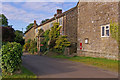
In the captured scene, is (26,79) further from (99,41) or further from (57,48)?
(57,48)

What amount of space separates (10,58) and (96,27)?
1342 cm

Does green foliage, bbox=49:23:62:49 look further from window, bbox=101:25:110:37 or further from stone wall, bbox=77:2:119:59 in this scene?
window, bbox=101:25:110:37

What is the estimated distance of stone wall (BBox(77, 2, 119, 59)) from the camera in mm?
16816

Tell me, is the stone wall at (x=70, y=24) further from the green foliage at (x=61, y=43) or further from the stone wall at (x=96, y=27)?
the stone wall at (x=96, y=27)

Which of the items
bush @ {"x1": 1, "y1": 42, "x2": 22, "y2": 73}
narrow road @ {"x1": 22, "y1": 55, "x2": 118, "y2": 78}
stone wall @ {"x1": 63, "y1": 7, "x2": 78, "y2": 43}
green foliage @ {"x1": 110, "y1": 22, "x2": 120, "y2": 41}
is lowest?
narrow road @ {"x1": 22, "y1": 55, "x2": 118, "y2": 78}

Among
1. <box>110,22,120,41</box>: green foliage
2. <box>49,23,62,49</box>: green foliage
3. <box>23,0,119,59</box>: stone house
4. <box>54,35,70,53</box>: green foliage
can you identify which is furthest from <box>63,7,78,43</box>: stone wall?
<box>110,22,120,41</box>: green foliage

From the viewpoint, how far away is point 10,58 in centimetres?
907

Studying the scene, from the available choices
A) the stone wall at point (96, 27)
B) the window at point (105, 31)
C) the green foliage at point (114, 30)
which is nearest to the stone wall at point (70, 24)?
the stone wall at point (96, 27)

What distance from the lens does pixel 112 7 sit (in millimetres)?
16906

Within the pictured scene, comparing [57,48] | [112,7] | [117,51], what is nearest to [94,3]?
[112,7]

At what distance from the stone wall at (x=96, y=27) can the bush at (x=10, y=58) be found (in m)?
11.0

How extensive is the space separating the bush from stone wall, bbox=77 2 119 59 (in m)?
11.0

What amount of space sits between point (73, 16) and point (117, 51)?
565 inches

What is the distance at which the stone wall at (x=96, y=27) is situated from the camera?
55.2 ft
